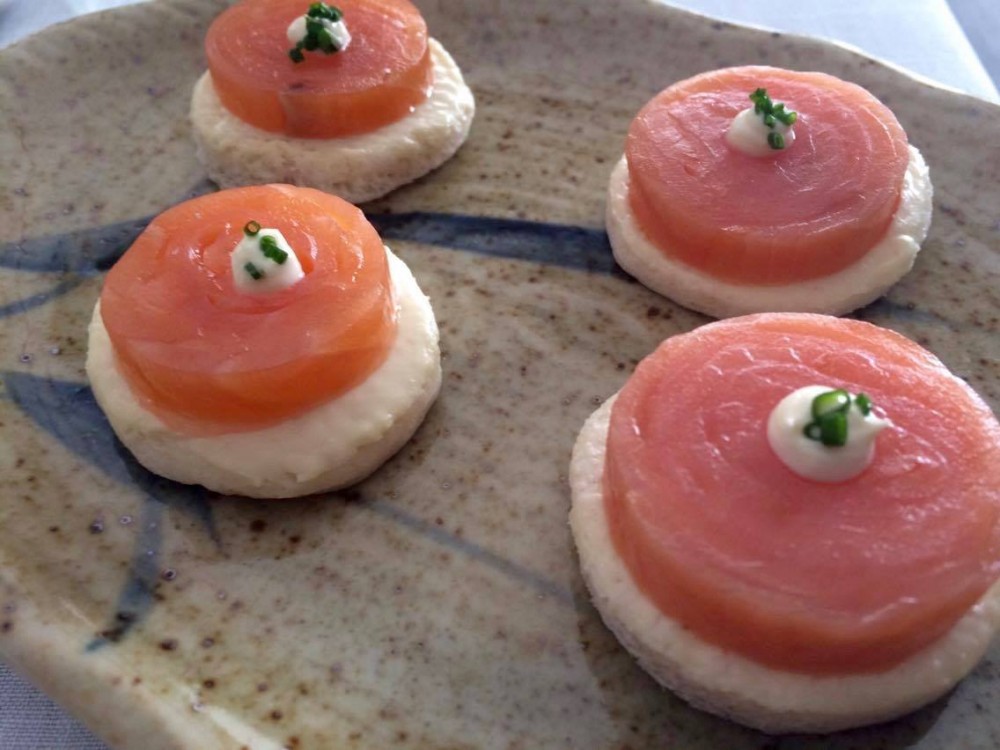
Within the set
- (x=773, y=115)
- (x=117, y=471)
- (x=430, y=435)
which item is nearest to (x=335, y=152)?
(x=430, y=435)

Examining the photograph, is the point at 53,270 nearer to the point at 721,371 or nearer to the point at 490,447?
the point at 490,447

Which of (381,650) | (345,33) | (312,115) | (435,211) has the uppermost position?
(345,33)

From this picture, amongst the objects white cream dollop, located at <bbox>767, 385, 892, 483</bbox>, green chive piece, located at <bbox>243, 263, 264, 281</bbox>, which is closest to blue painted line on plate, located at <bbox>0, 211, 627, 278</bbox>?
green chive piece, located at <bbox>243, 263, 264, 281</bbox>

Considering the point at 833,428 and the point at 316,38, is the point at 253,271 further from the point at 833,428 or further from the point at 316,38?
the point at 833,428

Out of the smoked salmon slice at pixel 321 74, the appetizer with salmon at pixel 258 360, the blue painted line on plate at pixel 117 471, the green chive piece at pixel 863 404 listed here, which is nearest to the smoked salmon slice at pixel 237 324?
the appetizer with salmon at pixel 258 360

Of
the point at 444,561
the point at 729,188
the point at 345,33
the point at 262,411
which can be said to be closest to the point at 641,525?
the point at 444,561

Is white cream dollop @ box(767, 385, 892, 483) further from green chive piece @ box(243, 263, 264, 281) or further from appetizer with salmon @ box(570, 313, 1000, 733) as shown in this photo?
green chive piece @ box(243, 263, 264, 281)
